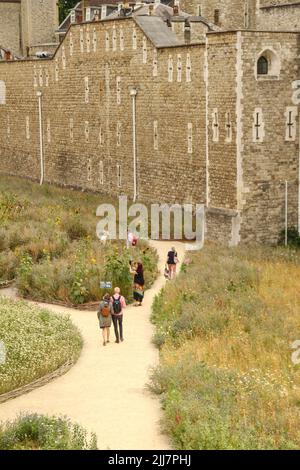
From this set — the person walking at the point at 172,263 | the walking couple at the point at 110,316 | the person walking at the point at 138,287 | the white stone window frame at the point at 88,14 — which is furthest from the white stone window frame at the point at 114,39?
the walking couple at the point at 110,316

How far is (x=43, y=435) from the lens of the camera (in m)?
12.7

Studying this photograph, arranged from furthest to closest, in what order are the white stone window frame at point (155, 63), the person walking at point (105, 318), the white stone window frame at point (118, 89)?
the white stone window frame at point (118, 89)
the white stone window frame at point (155, 63)
the person walking at point (105, 318)

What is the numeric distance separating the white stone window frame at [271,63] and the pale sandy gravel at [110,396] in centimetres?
1153

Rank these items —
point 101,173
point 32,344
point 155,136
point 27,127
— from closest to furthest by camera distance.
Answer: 1. point 32,344
2. point 155,136
3. point 101,173
4. point 27,127

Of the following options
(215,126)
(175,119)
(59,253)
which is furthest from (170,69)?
(59,253)

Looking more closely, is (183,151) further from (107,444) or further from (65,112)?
(107,444)

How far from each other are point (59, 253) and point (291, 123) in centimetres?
899

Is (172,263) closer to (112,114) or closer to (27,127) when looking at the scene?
(112,114)

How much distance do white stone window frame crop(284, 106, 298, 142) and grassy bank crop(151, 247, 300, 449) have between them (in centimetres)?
462

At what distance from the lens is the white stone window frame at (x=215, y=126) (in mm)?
28766

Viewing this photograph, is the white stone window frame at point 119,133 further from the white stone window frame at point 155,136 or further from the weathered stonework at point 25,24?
the weathered stonework at point 25,24

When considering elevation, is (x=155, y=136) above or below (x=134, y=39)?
below

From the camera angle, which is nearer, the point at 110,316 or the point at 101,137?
the point at 110,316

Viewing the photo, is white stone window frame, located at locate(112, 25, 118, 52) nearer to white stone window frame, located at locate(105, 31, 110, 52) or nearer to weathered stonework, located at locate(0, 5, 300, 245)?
weathered stonework, located at locate(0, 5, 300, 245)
